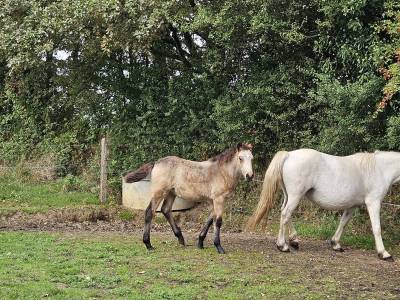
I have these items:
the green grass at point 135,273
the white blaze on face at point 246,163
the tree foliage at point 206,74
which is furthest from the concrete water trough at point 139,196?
the white blaze on face at point 246,163

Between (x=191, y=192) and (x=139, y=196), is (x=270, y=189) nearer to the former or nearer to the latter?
(x=191, y=192)

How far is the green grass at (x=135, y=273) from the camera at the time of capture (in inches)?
248

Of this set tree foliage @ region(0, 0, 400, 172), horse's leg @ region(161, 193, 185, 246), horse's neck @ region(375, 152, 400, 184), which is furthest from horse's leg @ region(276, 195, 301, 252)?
tree foliage @ region(0, 0, 400, 172)

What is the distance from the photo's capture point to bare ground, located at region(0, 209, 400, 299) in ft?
23.3

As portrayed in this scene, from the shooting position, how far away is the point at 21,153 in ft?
58.0

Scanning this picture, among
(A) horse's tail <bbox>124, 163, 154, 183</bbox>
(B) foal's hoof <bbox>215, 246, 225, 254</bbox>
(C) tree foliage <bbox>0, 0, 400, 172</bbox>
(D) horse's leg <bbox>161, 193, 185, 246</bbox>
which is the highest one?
(C) tree foliage <bbox>0, 0, 400, 172</bbox>

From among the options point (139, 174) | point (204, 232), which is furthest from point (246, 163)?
point (139, 174)

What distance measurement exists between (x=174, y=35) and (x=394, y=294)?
1017cm

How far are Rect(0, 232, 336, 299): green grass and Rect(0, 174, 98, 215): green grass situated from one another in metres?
3.74

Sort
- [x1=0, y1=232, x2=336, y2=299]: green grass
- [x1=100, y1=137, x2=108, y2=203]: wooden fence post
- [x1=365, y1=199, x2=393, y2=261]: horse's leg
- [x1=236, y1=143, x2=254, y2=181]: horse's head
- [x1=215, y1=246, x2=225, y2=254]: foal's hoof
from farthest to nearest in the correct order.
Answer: [x1=100, y1=137, x2=108, y2=203]: wooden fence post < [x1=365, y1=199, x2=393, y2=261]: horse's leg < [x1=215, y1=246, x2=225, y2=254]: foal's hoof < [x1=236, y1=143, x2=254, y2=181]: horse's head < [x1=0, y1=232, x2=336, y2=299]: green grass

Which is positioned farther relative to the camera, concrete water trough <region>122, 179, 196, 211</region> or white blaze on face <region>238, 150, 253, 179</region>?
concrete water trough <region>122, 179, 196, 211</region>

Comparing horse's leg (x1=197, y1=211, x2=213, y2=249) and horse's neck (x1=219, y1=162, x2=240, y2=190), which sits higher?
horse's neck (x1=219, y1=162, x2=240, y2=190)

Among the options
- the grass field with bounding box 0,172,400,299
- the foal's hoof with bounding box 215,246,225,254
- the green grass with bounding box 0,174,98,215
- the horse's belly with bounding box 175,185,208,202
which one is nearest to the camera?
the grass field with bounding box 0,172,400,299

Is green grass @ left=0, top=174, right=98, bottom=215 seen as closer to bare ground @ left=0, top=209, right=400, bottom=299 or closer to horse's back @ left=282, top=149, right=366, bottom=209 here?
bare ground @ left=0, top=209, right=400, bottom=299
